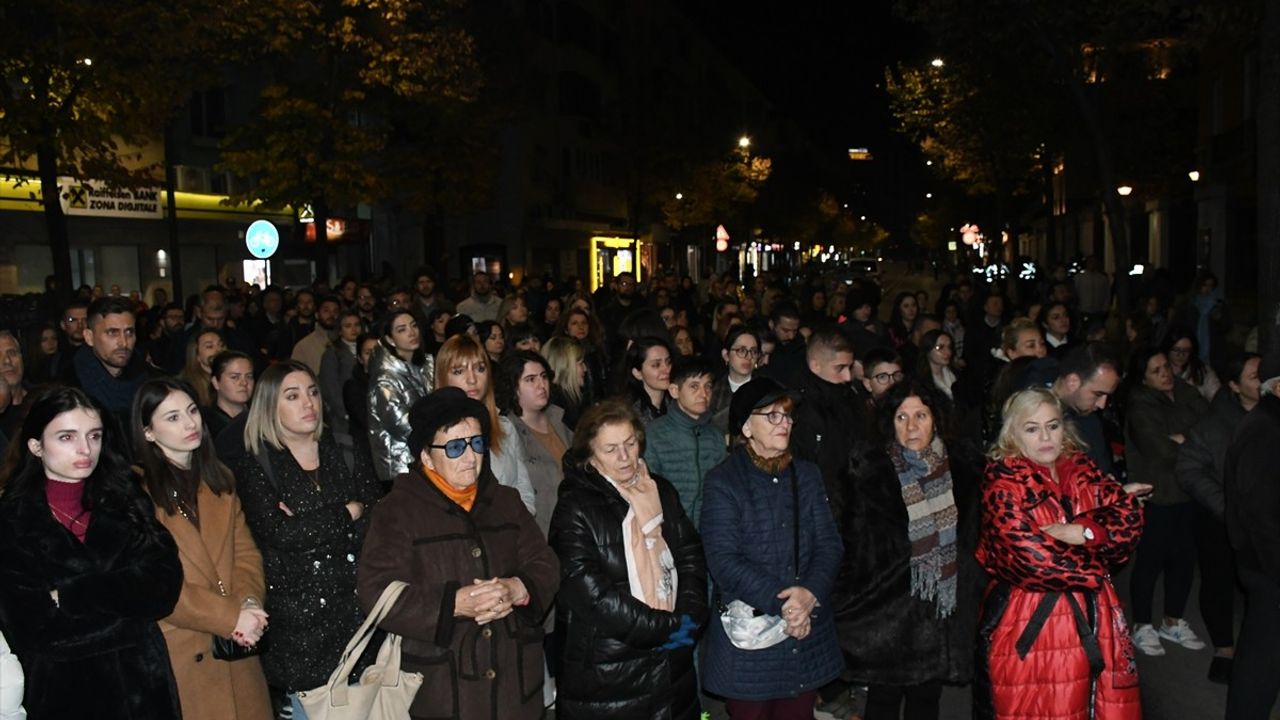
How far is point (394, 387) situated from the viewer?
8.27 meters

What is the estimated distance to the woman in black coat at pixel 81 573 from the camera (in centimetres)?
414

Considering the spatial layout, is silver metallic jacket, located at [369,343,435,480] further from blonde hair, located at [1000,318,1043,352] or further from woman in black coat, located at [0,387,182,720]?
blonde hair, located at [1000,318,1043,352]

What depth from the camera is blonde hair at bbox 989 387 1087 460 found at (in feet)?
17.1

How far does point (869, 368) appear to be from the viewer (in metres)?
7.25

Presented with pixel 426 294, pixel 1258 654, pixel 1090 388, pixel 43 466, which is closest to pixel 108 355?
pixel 43 466

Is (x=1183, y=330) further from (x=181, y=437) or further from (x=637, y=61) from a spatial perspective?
(x=637, y=61)

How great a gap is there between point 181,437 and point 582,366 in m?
4.43

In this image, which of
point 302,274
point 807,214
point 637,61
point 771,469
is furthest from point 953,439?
point 807,214

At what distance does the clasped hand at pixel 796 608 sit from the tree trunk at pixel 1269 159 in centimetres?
679

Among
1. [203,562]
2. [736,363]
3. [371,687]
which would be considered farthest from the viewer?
[736,363]

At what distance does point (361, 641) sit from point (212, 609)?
0.78 m

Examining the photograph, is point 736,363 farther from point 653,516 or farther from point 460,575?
point 460,575

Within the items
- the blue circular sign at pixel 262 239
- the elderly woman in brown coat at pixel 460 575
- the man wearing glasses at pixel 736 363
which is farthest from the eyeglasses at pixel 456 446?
the blue circular sign at pixel 262 239

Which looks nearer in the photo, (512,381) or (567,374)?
(512,381)
